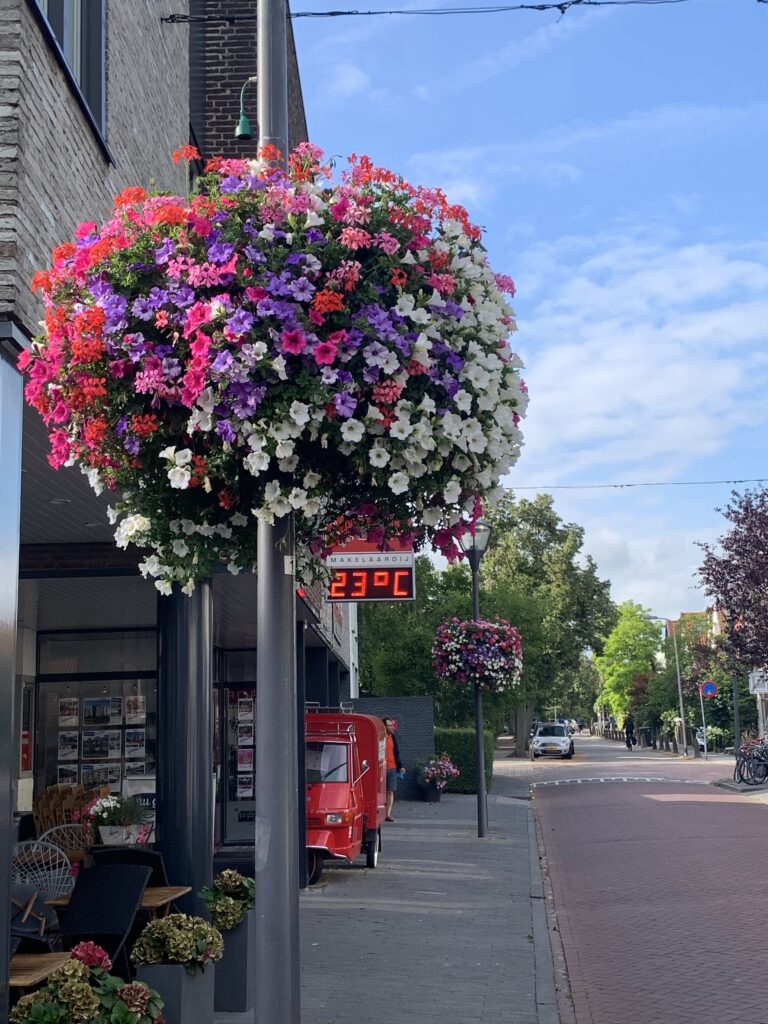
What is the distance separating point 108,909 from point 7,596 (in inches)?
84.0

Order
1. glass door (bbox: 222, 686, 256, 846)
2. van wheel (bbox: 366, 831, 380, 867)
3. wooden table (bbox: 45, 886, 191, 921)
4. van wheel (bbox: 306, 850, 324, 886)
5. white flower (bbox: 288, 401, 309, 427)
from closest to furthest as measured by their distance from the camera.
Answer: white flower (bbox: 288, 401, 309, 427) < wooden table (bbox: 45, 886, 191, 921) < van wheel (bbox: 306, 850, 324, 886) < van wheel (bbox: 366, 831, 380, 867) < glass door (bbox: 222, 686, 256, 846)

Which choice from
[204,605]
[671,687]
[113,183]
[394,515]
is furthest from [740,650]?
[671,687]

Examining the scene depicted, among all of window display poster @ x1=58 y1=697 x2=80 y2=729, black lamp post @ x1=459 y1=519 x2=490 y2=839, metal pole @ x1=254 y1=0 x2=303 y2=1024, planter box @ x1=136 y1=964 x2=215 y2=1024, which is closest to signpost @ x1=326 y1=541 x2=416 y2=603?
black lamp post @ x1=459 y1=519 x2=490 y2=839

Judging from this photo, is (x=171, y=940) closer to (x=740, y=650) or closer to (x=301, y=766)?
(x=301, y=766)

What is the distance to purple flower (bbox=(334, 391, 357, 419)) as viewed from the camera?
153 inches

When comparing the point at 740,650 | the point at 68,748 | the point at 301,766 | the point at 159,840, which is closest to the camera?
the point at 159,840

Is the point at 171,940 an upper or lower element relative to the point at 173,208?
lower

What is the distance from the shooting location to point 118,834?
10.5m

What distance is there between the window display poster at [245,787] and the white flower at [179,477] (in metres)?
14.9

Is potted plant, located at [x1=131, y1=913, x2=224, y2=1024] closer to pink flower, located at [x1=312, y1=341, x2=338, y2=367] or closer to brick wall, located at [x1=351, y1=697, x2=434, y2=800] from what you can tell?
pink flower, located at [x1=312, y1=341, x2=338, y2=367]

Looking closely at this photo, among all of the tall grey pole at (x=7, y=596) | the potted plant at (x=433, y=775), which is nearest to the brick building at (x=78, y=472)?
the tall grey pole at (x=7, y=596)

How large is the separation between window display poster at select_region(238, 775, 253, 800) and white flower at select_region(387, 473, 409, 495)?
1503 centimetres

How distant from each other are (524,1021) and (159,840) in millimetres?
2798

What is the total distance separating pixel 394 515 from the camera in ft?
14.6
